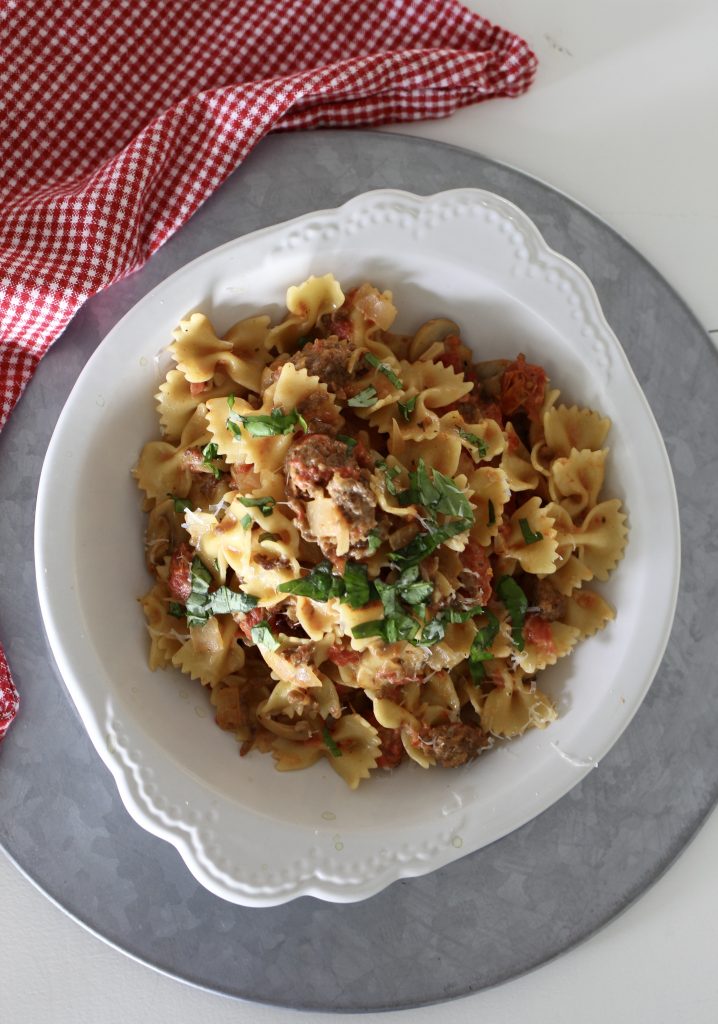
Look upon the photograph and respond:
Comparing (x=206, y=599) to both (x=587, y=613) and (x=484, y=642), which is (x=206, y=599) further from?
(x=587, y=613)

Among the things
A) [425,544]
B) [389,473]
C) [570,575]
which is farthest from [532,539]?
[389,473]

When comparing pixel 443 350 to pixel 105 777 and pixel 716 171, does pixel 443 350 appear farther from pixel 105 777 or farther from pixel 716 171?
pixel 105 777

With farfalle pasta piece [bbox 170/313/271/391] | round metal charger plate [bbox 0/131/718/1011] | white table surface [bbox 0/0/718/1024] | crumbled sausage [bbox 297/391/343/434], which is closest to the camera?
crumbled sausage [bbox 297/391/343/434]

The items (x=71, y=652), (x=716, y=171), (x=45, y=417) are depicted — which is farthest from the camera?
(x=716, y=171)

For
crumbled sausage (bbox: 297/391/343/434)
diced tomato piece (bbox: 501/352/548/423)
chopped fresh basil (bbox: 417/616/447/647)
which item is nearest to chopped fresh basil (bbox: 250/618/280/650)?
chopped fresh basil (bbox: 417/616/447/647)

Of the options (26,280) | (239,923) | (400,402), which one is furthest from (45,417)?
(239,923)

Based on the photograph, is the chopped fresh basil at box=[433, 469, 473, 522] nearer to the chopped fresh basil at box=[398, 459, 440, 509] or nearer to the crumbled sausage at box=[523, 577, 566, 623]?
the chopped fresh basil at box=[398, 459, 440, 509]
